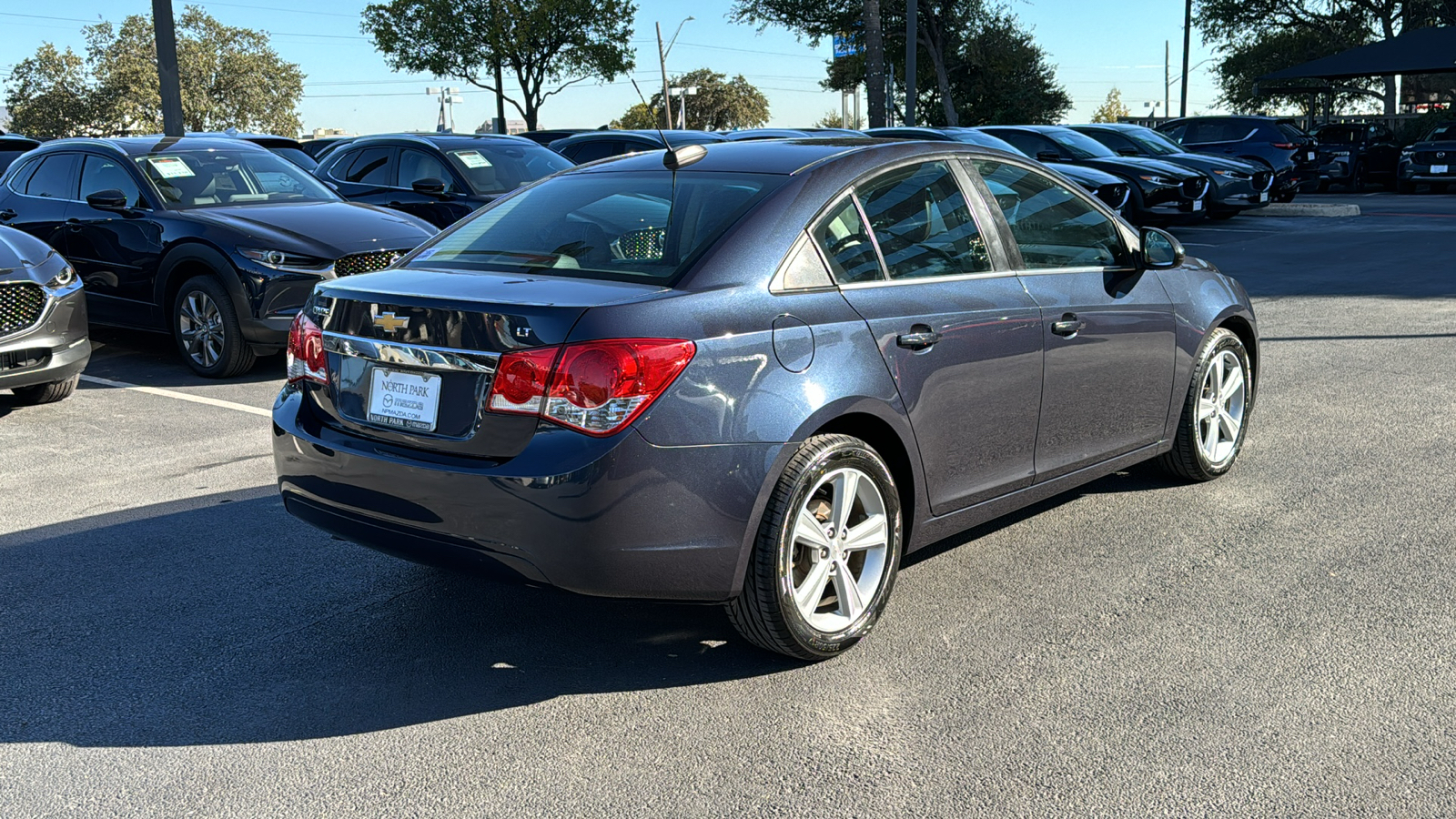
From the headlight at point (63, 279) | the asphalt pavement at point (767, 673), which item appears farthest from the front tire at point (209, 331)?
the asphalt pavement at point (767, 673)

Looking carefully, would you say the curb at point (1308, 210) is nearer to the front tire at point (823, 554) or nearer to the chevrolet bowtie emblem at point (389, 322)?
the front tire at point (823, 554)

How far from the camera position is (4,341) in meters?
7.62

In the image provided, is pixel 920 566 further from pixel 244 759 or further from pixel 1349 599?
pixel 244 759

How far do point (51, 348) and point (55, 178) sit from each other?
3.33 meters

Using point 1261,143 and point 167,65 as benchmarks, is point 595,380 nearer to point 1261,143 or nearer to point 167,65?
point 167,65

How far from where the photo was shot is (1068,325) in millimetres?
4773

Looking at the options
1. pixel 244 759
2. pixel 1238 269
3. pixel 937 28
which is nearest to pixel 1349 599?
pixel 244 759

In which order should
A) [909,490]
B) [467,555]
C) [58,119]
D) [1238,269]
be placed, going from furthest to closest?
[58,119] → [1238,269] → [909,490] → [467,555]

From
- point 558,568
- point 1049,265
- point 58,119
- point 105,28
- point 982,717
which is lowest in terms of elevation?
point 982,717

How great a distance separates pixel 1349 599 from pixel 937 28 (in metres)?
43.4

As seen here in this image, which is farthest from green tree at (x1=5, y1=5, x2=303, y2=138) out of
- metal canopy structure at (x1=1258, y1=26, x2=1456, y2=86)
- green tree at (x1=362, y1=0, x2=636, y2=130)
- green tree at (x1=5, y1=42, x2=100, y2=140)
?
metal canopy structure at (x1=1258, y1=26, x2=1456, y2=86)

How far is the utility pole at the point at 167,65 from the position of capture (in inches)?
701

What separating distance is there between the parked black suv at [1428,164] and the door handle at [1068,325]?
84.7 feet

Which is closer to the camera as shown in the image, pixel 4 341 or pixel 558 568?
pixel 558 568
